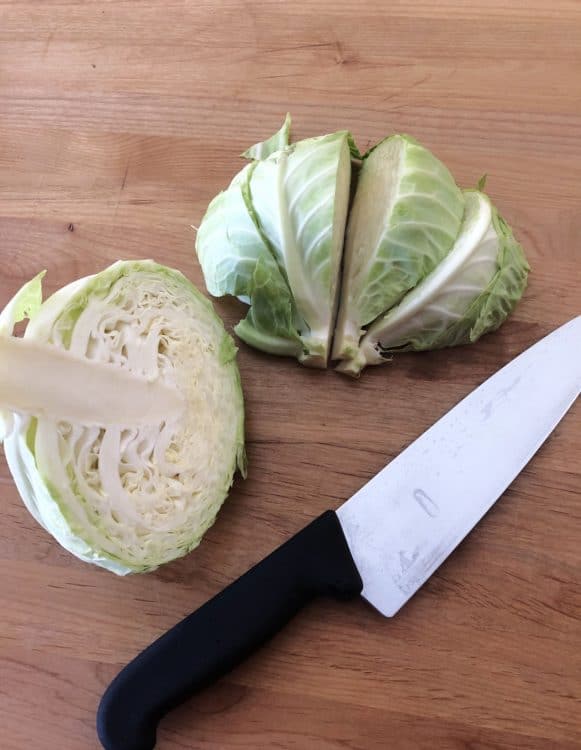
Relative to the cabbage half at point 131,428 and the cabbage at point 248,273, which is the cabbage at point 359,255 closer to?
the cabbage at point 248,273

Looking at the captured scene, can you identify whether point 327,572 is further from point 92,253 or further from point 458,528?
point 92,253

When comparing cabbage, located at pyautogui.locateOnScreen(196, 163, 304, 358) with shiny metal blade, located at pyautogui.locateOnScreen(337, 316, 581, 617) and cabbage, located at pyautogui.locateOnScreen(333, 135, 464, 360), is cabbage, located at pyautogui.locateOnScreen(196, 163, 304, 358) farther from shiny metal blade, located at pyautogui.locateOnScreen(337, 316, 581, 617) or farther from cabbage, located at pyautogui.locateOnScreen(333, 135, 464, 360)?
shiny metal blade, located at pyautogui.locateOnScreen(337, 316, 581, 617)

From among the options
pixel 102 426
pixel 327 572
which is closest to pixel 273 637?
pixel 327 572

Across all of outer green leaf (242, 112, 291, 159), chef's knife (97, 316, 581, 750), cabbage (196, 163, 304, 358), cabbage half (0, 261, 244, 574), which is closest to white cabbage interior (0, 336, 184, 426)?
cabbage half (0, 261, 244, 574)

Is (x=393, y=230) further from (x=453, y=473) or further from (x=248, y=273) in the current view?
(x=453, y=473)

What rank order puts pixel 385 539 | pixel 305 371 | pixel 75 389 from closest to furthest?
pixel 75 389 → pixel 385 539 → pixel 305 371

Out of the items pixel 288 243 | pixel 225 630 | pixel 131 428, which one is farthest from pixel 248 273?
pixel 225 630

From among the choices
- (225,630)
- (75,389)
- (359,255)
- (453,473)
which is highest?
(359,255)
